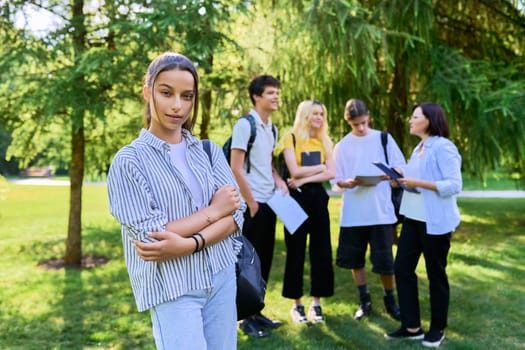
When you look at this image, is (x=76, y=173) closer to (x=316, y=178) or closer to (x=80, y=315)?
(x=80, y=315)

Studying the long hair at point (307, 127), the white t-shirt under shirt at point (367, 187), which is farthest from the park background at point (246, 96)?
the long hair at point (307, 127)

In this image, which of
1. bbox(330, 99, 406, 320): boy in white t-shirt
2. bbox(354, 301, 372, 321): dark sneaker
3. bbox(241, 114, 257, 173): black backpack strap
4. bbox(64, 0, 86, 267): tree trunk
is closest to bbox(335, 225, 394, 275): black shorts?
bbox(330, 99, 406, 320): boy in white t-shirt

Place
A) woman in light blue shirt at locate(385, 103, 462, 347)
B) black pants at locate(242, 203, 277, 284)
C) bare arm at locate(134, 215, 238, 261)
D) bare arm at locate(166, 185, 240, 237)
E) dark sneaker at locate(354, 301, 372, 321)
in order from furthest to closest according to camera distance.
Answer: dark sneaker at locate(354, 301, 372, 321)
black pants at locate(242, 203, 277, 284)
woman in light blue shirt at locate(385, 103, 462, 347)
bare arm at locate(166, 185, 240, 237)
bare arm at locate(134, 215, 238, 261)

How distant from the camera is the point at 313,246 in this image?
483cm

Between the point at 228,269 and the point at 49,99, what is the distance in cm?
456

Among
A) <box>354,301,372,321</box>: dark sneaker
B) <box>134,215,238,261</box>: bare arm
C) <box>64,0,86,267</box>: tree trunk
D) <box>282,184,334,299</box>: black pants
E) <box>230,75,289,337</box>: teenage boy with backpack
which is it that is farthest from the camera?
<box>64,0,86,267</box>: tree trunk

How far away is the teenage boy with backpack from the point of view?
4.35m

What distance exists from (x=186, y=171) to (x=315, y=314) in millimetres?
3091

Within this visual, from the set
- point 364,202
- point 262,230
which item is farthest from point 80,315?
point 364,202

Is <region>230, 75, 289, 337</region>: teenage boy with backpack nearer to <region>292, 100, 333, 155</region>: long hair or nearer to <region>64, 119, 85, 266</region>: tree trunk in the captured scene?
<region>292, 100, 333, 155</region>: long hair

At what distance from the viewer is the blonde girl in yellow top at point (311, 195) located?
4695 millimetres

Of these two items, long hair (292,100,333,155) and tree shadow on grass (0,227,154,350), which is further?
long hair (292,100,333,155)

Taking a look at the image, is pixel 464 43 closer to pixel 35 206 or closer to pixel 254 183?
pixel 254 183

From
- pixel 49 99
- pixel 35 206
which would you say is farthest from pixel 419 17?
pixel 35 206
